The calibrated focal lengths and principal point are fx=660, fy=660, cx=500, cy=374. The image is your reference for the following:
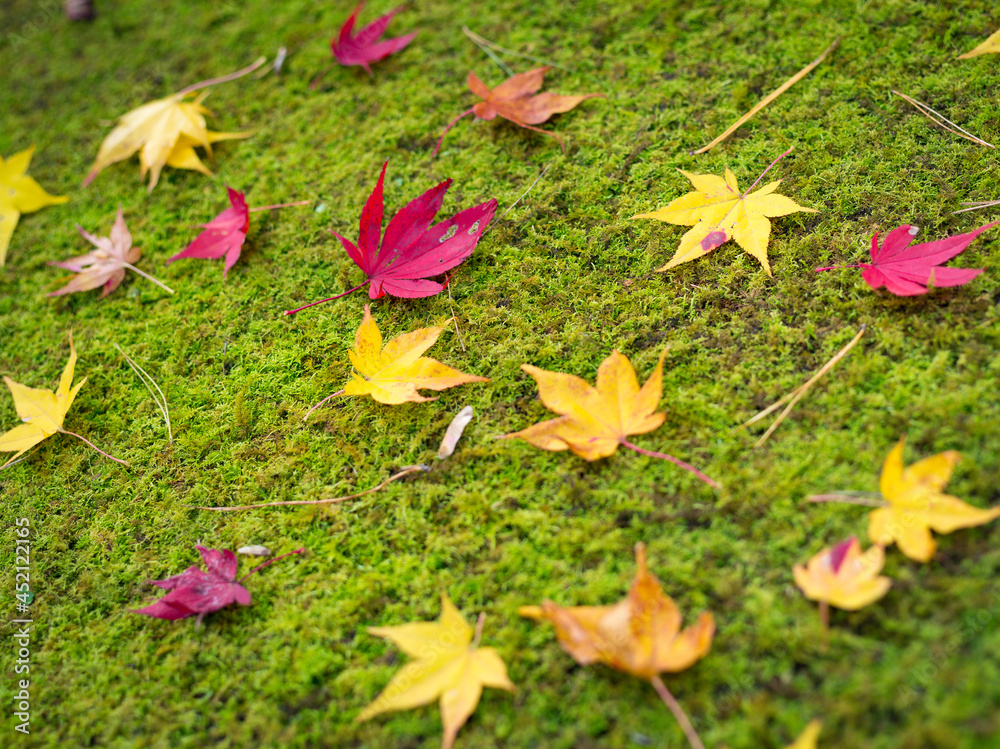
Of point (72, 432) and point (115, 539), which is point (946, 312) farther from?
point (72, 432)

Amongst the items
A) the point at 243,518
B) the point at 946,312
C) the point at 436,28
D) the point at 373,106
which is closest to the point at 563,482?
the point at 243,518

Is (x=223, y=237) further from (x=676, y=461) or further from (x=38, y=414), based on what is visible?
(x=676, y=461)

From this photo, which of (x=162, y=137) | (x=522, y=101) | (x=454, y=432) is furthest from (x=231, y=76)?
(x=454, y=432)

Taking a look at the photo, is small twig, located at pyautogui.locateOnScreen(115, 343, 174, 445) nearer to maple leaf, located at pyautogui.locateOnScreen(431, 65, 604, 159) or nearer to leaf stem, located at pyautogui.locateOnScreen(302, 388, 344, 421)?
leaf stem, located at pyautogui.locateOnScreen(302, 388, 344, 421)

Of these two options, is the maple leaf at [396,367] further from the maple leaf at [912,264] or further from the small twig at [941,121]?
the small twig at [941,121]

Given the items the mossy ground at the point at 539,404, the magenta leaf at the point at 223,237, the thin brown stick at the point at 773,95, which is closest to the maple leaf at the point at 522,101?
the mossy ground at the point at 539,404
